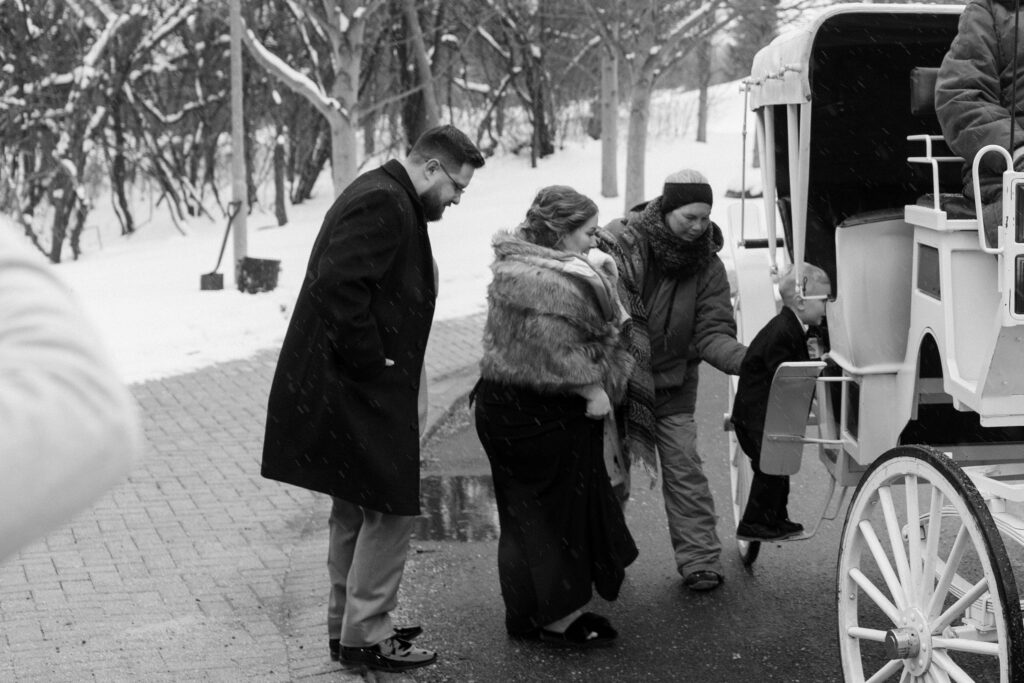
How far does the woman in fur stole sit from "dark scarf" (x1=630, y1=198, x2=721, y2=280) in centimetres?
51

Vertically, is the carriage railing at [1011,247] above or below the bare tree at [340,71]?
below

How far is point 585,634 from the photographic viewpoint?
4.77m

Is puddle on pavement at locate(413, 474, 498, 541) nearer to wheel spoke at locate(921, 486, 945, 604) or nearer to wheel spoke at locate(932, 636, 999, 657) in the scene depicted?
wheel spoke at locate(921, 486, 945, 604)

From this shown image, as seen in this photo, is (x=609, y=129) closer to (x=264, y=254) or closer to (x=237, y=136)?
(x=264, y=254)

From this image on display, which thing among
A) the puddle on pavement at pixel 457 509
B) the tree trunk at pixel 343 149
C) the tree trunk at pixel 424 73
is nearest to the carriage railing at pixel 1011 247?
the puddle on pavement at pixel 457 509

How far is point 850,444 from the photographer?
4.58 m

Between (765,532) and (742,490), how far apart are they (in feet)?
2.13

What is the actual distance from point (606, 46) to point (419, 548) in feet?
54.4

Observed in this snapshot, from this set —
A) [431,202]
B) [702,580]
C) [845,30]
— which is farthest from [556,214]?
[702,580]

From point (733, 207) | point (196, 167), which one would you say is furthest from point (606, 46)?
point (733, 207)

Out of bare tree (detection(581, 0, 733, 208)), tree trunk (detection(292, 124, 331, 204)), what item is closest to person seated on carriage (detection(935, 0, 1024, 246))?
bare tree (detection(581, 0, 733, 208))

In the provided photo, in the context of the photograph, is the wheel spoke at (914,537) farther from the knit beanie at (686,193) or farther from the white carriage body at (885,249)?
the knit beanie at (686,193)

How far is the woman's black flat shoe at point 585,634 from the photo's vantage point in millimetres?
4730

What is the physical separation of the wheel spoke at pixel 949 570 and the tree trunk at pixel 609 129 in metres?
19.8
